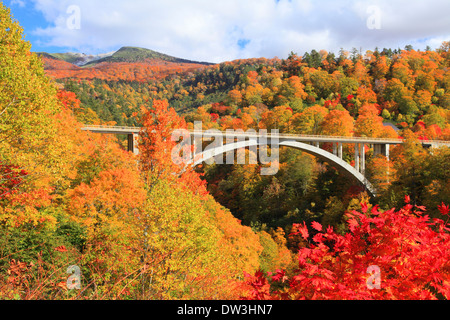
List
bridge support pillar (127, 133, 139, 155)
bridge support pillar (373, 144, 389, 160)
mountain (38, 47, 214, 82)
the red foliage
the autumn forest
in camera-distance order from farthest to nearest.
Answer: mountain (38, 47, 214, 82) < bridge support pillar (373, 144, 389, 160) < bridge support pillar (127, 133, 139, 155) < the autumn forest < the red foliage

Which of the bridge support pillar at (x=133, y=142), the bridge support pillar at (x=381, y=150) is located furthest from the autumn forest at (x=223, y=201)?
the bridge support pillar at (x=133, y=142)

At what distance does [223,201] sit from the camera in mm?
36750

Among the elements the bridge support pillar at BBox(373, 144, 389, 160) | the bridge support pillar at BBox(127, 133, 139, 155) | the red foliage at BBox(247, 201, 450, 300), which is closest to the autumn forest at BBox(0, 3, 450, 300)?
Answer: the red foliage at BBox(247, 201, 450, 300)

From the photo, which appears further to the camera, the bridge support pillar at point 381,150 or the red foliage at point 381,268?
the bridge support pillar at point 381,150

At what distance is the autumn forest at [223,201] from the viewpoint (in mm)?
3590

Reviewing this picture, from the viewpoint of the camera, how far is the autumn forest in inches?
141

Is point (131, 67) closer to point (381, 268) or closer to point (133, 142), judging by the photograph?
point (133, 142)

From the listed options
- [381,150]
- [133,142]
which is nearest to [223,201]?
[381,150]

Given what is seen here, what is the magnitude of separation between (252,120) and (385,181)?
23333 mm

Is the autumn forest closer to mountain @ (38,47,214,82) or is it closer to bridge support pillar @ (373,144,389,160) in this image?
bridge support pillar @ (373,144,389,160)

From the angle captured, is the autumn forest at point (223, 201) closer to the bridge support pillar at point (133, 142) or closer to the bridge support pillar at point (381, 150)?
the bridge support pillar at point (381, 150)

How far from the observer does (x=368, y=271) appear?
3.42 m

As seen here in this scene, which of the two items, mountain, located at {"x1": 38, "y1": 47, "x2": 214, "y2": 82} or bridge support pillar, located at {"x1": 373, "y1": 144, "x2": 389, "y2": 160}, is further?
mountain, located at {"x1": 38, "y1": 47, "x2": 214, "y2": 82}
